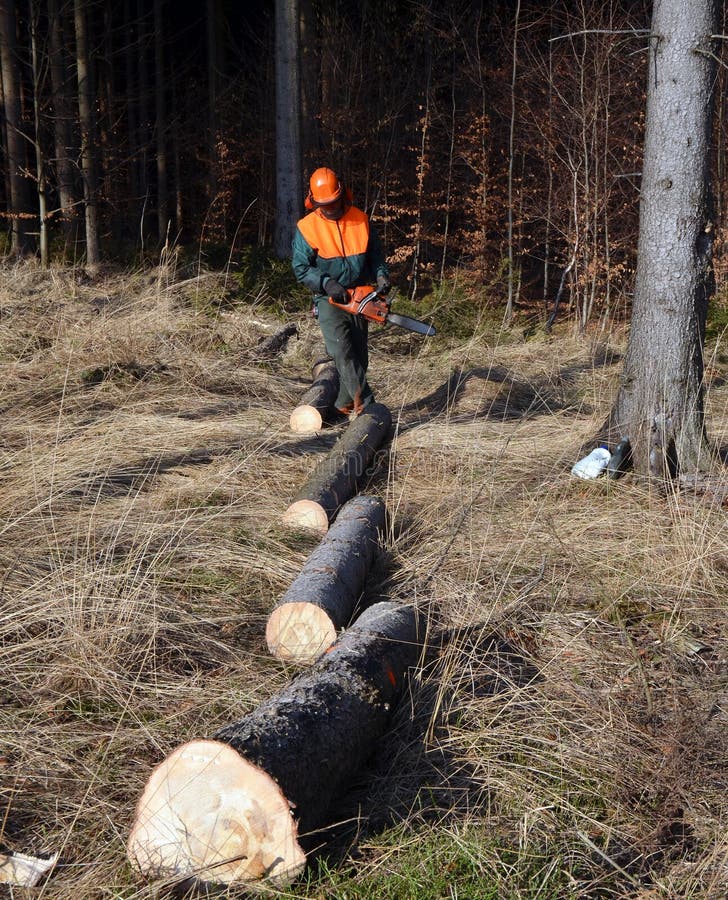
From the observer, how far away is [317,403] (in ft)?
23.6

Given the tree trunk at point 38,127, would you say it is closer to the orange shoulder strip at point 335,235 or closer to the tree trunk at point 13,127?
the tree trunk at point 13,127

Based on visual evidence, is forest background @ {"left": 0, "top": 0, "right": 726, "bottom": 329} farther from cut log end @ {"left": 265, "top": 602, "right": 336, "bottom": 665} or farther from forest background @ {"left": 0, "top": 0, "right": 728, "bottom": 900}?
cut log end @ {"left": 265, "top": 602, "right": 336, "bottom": 665}

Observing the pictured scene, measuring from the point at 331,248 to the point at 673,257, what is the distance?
2.88 m

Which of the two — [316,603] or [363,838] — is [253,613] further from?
[363,838]

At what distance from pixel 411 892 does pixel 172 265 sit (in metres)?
10.9

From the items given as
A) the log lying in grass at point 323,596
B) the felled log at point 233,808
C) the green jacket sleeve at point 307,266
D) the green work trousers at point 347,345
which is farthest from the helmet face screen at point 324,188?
the felled log at point 233,808

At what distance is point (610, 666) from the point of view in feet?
11.4

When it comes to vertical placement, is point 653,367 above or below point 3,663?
above

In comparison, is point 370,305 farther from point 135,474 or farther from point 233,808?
point 233,808

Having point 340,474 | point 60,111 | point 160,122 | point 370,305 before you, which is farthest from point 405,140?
point 340,474

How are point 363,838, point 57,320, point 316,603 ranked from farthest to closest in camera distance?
1. point 57,320
2. point 316,603
3. point 363,838

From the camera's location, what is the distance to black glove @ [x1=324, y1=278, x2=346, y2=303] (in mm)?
6953

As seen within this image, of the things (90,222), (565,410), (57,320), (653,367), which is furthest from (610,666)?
(90,222)

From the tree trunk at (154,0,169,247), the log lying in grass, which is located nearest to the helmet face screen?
the log lying in grass
